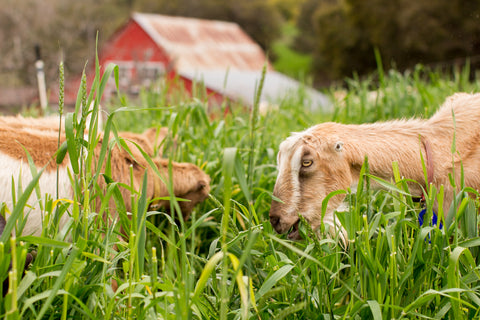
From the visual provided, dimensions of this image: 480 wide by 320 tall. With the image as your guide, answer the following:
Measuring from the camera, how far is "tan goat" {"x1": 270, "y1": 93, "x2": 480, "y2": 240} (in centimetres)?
273

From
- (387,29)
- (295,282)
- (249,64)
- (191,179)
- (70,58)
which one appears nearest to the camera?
(295,282)

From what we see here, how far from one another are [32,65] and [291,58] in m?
40.6

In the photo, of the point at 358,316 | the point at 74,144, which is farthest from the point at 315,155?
the point at 74,144

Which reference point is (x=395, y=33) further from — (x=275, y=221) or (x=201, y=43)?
(x=275, y=221)

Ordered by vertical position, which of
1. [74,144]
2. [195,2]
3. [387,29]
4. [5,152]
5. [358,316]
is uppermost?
[195,2]

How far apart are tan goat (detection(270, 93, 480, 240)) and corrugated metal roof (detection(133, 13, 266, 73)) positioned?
22.4 metres

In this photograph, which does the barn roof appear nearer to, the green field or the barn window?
the barn window

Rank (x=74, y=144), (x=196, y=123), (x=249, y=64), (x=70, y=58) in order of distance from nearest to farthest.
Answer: (x=74, y=144) → (x=196, y=123) → (x=70, y=58) → (x=249, y=64)

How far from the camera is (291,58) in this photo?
58.8 metres

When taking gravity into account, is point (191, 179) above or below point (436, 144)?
below

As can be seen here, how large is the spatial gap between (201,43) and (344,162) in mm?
26990

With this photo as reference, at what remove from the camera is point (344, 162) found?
275 cm

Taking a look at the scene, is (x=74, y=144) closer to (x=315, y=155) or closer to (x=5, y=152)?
(x=5, y=152)

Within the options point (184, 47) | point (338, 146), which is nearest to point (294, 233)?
point (338, 146)
